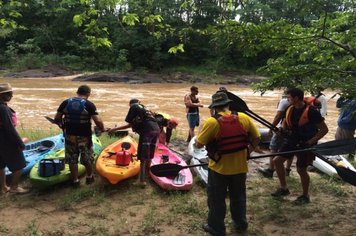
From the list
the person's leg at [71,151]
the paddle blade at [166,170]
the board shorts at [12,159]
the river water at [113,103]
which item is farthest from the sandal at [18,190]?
the river water at [113,103]

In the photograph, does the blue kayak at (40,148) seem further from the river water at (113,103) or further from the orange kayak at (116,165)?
the river water at (113,103)

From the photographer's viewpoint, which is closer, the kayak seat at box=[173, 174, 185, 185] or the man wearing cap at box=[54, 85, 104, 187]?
the man wearing cap at box=[54, 85, 104, 187]

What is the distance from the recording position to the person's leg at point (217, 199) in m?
3.66

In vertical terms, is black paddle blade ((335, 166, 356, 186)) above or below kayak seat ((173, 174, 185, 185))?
above

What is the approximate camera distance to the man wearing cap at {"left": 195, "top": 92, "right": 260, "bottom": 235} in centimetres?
354

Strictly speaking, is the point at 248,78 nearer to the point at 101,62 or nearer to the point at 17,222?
the point at 101,62

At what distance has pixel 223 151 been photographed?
3.56 m

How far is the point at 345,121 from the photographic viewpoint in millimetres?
6488

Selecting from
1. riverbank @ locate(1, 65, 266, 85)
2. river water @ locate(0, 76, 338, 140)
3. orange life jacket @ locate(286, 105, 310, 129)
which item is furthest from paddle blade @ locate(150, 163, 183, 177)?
riverbank @ locate(1, 65, 266, 85)

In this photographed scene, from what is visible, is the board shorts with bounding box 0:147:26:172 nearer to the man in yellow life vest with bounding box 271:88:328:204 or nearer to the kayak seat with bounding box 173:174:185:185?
the kayak seat with bounding box 173:174:185:185

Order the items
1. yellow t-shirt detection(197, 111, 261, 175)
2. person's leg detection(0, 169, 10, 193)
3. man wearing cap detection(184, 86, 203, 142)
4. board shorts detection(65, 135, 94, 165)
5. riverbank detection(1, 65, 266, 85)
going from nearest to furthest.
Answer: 1. yellow t-shirt detection(197, 111, 261, 175)
2. person's leg detection(0, 169, 10, 193)
3. board shorts detection(65, 135, 94, 165)
4. man wearing cap detection(184, 86, 203, 142)
5. riverbank detection(1, 65, 266, 85)

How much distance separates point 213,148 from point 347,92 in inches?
56.6

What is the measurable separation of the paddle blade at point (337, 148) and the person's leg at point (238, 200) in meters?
0.89

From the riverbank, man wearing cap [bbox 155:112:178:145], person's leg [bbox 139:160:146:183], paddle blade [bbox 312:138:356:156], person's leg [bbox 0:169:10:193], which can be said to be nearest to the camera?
paddle blade [bbox 312:138:356:156]
